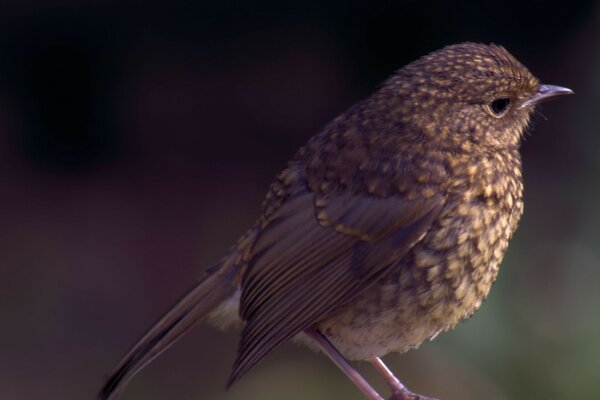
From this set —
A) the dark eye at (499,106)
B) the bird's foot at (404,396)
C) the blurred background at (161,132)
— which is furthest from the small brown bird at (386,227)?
the blurred background at (161,132)

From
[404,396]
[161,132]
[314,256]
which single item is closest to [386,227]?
[314,256]

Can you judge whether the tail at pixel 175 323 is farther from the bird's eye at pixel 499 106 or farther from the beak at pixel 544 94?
the beak at pixel 544 94

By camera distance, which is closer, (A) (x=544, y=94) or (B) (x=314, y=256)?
(B) (x=314, y=256)

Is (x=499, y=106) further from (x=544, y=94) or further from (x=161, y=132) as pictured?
(x=161, y=132)

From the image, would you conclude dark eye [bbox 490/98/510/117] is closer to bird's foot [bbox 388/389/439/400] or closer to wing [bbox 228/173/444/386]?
wing [bbox 228/173/444/386]

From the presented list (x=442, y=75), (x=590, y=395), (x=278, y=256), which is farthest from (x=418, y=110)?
(x=590, y=395)

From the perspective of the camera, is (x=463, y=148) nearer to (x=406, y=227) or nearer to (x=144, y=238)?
(x=406, y=227)
